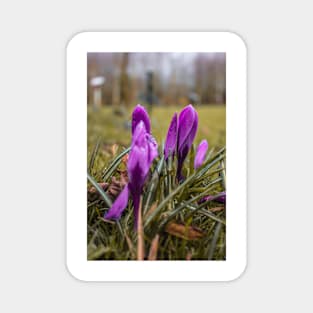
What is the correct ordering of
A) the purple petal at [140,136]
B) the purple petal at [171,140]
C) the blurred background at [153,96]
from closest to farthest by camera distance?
the purple petal at [140,136] → the purple petal at [171,140] → the blurred background at [153,96]

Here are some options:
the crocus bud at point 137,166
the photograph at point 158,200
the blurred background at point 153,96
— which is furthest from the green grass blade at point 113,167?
the blurred background at point 153,96

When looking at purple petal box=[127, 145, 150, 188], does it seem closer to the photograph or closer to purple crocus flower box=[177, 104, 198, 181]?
the photograph

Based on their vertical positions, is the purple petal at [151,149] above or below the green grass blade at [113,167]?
above

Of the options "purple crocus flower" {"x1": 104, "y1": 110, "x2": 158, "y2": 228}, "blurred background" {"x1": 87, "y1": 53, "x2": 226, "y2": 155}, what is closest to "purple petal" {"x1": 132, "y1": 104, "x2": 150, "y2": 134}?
"purple crocus flower" {"x1": 104, "y1": 110, "x2": 158, "y2": 228}

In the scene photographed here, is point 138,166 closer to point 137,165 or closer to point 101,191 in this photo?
point 137,165

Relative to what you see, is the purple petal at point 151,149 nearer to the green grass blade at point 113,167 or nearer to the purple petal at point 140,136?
the purple petal at point 140,136
